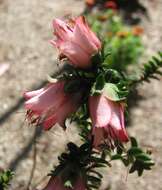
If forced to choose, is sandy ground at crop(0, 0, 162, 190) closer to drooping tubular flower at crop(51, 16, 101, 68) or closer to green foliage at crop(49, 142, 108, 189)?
green foliage at crop(49, 142, 108, 189)

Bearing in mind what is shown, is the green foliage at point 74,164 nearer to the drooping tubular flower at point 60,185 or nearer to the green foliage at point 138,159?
the drooping tubular flower at point 60,185

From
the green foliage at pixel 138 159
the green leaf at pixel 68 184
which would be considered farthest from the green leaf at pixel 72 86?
the green foliage at pixel 138 159

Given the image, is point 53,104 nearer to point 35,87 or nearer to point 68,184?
point 68,184

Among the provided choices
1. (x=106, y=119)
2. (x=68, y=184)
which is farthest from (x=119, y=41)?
(x=106, y=119)

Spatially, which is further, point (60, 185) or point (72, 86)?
point (60, 185)

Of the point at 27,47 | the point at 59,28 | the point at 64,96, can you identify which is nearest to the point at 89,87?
the point at 64,96

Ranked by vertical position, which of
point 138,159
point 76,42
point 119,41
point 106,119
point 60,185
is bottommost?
point 119,41

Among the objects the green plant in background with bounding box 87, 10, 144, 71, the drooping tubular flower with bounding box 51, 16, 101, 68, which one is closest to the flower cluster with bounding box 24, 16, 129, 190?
the drooping tubular flower with bounding box 51, 16, 101, 68
